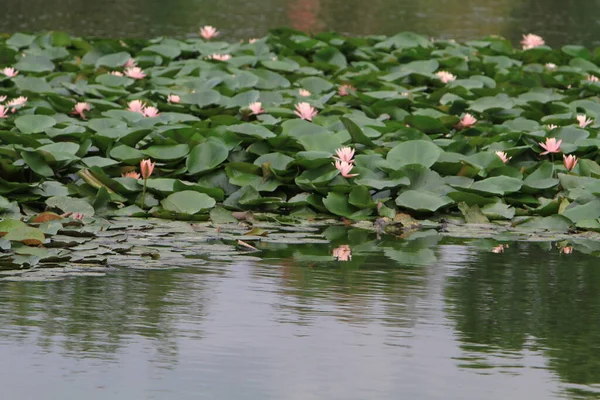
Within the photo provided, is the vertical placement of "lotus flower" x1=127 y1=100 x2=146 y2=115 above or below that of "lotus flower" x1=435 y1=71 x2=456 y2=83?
below

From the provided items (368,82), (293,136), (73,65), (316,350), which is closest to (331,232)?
(293,136)

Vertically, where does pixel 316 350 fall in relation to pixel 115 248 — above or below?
below

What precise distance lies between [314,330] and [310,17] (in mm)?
11592

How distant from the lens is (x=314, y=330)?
3467 mm

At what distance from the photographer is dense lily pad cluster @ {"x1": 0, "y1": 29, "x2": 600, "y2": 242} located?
5.20 meters

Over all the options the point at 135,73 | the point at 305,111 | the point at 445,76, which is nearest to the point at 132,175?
the point at 305,111

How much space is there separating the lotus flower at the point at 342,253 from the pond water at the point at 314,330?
1.5 inches

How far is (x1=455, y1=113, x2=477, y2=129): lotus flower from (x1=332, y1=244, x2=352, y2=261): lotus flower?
6.63ft

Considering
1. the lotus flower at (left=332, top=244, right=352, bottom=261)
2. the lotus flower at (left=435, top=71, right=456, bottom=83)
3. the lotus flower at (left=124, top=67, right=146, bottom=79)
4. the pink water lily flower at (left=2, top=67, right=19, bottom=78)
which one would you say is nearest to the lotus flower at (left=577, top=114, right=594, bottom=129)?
the lotus flower at (left=435, top=71, right=456, bottom=83)

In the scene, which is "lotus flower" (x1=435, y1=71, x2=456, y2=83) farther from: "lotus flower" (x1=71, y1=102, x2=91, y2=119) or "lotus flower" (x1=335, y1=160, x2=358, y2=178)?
"lotus flower" (x1=335, y1=160, x2=358, y2=178)

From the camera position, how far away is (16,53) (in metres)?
8.41

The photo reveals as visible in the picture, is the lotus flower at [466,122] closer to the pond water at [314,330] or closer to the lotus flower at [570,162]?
the lotus flower at [570,162]

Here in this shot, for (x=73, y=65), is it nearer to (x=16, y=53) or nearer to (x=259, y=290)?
(x=16, y=53)

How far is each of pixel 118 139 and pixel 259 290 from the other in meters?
1.98
